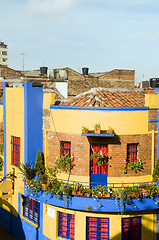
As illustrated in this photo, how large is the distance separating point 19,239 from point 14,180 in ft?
12.9

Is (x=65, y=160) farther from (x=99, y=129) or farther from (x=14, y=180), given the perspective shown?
(x=14, y=180)

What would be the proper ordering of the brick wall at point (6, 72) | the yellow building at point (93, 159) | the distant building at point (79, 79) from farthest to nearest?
1. the brick wall at point (6, 72)
2. the distant building at point (79, 79)
3. the yellow building at point (93, 159)

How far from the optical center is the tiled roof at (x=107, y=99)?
52.7 ft

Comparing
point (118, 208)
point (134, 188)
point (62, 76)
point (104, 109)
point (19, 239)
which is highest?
point (62, 76)

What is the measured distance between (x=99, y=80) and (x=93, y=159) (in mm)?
17665

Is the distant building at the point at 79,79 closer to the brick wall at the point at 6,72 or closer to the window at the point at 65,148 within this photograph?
the brick wall at the point at 6,72

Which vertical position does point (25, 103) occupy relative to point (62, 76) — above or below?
below

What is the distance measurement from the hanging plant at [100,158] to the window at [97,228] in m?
3.03

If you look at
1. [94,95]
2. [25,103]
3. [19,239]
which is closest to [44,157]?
[25,103]

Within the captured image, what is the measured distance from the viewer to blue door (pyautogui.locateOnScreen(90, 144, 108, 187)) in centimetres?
1550

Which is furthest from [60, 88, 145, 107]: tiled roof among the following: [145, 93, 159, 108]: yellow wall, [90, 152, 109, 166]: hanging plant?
[90, 152, 109, 166]: hanging plant

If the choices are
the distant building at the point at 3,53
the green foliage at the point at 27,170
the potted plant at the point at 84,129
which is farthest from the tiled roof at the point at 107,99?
the distant building at the point at 3,53

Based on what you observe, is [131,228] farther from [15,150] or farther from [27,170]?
[15,150]

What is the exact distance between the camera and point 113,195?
48.0ft
